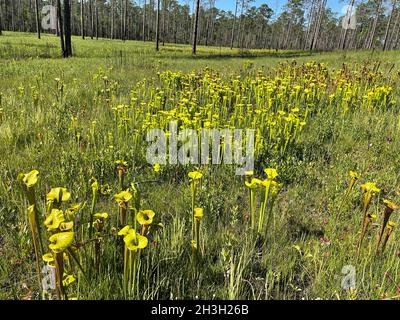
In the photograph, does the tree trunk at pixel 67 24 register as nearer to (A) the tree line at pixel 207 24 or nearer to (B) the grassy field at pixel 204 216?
(B) the grassy field at pixel 204 216

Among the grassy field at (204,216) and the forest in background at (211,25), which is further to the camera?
the forest in background at (211,25)

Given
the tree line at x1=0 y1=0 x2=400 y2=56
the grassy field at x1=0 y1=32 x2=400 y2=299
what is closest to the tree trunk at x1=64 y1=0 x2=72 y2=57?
the grassy field at x1=0 y1=32 x2=400 y2=299

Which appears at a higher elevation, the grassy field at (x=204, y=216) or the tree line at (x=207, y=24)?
the tree line at (x=207, y=24)

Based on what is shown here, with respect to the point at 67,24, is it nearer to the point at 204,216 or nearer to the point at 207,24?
the point at 204,216

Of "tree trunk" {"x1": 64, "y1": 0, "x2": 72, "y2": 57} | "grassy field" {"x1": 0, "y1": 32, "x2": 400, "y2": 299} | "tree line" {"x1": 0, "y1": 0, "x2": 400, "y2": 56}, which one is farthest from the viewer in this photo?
"tree line" {"x1": 0, "y1": 0, "x2": 400, "y2": 56}

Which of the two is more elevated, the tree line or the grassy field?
the tree line

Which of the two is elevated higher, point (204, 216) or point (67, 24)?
point (67, 24)

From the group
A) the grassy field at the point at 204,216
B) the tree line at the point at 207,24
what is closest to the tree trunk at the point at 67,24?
the grassy field at the point at 204,216

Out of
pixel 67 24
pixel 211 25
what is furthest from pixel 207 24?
pixel 67 24

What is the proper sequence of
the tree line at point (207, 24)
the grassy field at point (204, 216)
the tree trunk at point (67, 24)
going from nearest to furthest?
1. the grassy field at point (204, 216)
2. the tree trunk at point (67, 24)
3. the tree line at point (207, 24)

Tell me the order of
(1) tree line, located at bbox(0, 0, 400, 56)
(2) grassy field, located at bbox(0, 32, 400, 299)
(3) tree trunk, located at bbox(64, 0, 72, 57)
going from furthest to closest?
(1) tree line, located at bbox(0, 0, 400, 56) < (3) tree trunk, located at bbox(64, 0, 72, 57) < (2) grassy field, located at bbox(0, 32, 400, 299)

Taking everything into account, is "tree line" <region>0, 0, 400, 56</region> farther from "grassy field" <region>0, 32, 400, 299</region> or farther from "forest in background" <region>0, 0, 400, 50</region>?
"grassy field" <region>0, 32, 400, 299</region>

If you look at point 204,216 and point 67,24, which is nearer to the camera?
point 204,216
